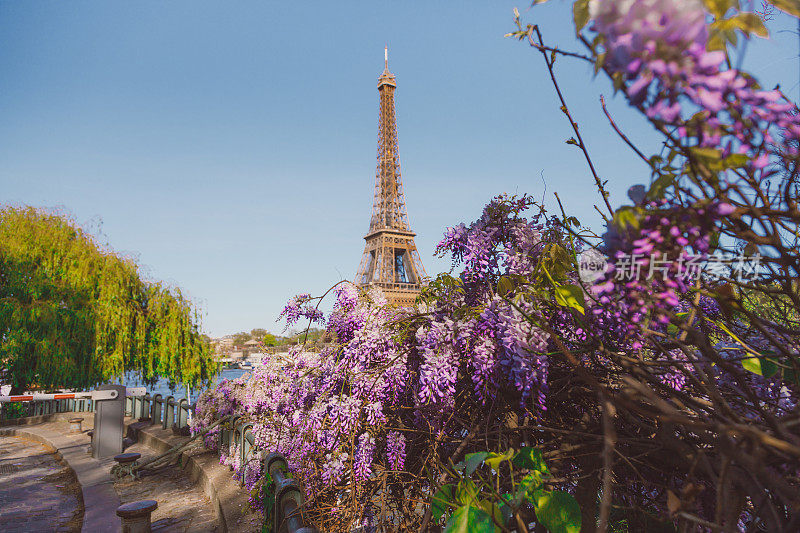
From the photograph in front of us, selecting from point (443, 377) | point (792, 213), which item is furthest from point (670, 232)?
point (443, 377)

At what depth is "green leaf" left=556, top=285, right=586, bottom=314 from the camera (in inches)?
46.4

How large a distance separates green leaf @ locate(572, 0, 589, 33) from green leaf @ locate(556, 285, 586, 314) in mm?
612

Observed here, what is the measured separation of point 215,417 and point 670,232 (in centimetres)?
872

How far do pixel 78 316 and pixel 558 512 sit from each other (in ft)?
58.7

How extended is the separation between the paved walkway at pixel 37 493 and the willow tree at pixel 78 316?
4.88m

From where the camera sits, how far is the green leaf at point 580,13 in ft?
2.41

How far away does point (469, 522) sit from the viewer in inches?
41.5

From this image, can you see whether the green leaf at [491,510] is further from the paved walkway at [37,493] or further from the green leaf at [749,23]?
the paved walkway at [37,493]

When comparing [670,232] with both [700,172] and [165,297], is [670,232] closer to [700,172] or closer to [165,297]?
[700,172]

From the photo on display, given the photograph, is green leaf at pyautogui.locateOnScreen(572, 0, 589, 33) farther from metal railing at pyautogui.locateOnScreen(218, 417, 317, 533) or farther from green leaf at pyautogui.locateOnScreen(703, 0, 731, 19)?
metal railing at pyautogui.locateOnScreen(218, 417, 317, 533)

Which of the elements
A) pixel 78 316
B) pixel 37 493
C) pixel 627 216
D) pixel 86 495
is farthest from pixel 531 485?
pixel 78 316

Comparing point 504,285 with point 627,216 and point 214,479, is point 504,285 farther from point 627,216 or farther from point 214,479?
point 214,479

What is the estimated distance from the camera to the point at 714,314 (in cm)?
Answer: 157

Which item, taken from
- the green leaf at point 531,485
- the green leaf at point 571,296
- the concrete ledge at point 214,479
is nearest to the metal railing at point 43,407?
the concrete ledge at point 214,479
